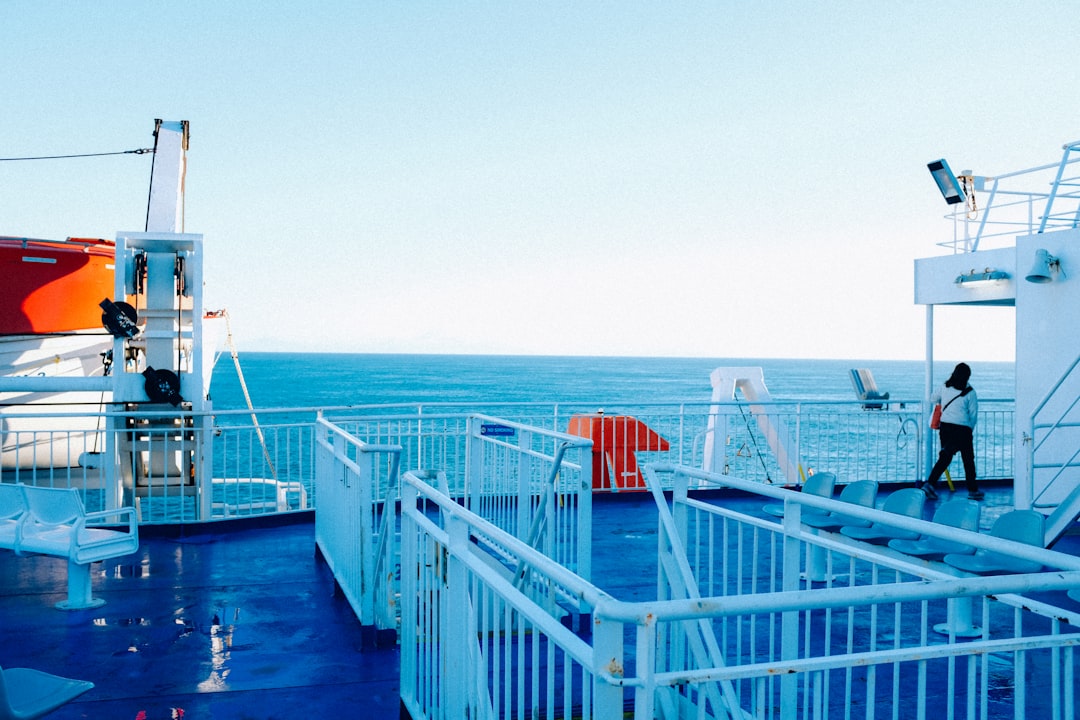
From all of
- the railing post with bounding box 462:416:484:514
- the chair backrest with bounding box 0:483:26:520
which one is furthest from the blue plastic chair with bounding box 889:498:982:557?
the chair backrest with bounding box 0:483:26:520

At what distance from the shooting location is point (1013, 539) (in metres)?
5.16

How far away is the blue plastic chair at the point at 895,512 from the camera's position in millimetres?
5812

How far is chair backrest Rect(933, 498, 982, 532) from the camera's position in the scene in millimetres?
5172

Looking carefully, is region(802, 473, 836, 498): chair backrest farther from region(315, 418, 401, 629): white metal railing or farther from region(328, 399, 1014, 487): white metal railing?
region(315, 418, 401, 629): white metal railing

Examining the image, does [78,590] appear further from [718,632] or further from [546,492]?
A: [718,632]

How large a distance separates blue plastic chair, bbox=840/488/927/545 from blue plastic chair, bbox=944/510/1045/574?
417mm

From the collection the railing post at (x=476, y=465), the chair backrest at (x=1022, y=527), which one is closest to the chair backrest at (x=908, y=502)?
the chair backrest at (x=1022, y=527)

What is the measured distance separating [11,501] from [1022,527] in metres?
6.43

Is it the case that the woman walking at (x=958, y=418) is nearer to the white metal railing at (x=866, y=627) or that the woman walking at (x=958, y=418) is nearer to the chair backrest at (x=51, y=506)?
the white metal railing at (x=866, y=627)

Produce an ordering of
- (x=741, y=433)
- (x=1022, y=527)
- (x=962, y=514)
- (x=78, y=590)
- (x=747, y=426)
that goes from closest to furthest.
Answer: (x=1022, y=527) → (x=962, y=514) → (x=78, y=590) → (x=747, y=426) → (x=741, y=433)

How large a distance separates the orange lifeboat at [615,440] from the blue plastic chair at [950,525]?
19.7 feet

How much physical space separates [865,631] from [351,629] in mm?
3230

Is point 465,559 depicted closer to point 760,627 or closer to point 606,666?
point 606,666

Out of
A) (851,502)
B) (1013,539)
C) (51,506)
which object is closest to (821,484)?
(851,502)
